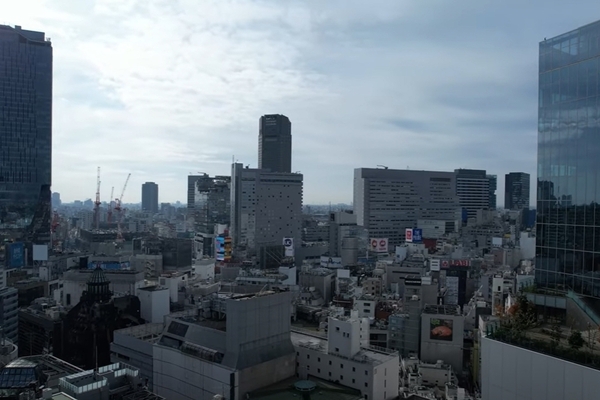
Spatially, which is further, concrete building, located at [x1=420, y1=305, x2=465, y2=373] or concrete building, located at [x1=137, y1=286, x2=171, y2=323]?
concrete building, located at [x1=137, y1=286, x2=171, y2=323]

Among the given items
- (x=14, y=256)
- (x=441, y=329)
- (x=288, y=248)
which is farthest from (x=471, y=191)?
(x=14, y=256)

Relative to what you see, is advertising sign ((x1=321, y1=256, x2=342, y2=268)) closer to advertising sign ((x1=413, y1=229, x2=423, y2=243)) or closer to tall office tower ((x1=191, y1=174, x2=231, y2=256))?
advertising sign ((x1=413, y1=229, x2=423, y2=243))

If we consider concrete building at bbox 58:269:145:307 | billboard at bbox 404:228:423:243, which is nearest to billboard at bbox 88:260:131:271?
concrete building at bbox 58:269:145:307

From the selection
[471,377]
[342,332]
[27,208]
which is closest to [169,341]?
[342,332]

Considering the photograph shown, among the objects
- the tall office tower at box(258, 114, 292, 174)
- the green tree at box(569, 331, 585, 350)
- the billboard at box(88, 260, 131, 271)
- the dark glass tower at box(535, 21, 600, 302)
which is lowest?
the billboard at box(88, 260, 131, 271)

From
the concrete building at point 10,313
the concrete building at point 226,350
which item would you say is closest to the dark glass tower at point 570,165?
the concrete building at point 226,350

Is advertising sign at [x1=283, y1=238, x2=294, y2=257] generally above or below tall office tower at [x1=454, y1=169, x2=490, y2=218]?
below

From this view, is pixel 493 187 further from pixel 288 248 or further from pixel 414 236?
pixel 288 248

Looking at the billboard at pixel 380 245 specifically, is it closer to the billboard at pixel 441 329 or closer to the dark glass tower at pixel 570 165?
the billboard at pixel 441 329
